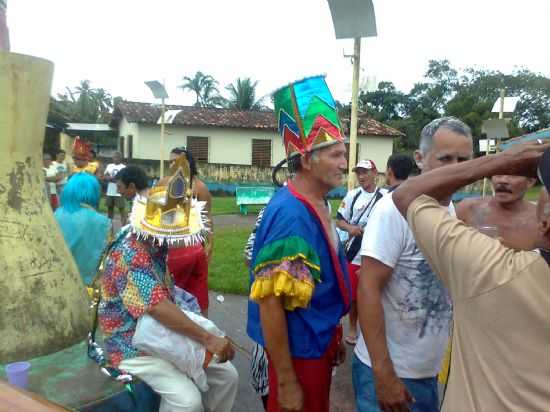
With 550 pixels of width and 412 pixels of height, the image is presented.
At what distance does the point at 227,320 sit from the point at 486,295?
4.37 m

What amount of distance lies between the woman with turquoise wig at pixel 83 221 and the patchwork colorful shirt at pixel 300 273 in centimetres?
260

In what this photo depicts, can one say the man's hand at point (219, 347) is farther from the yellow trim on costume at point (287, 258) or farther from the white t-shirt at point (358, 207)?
the white t-shirt at point (358, 207)

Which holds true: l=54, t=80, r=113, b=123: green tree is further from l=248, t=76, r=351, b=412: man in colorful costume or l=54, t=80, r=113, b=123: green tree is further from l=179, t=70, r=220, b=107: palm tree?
l=248, t=76, r=351, b=412: man in colorful costume

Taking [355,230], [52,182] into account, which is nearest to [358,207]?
[355,230]

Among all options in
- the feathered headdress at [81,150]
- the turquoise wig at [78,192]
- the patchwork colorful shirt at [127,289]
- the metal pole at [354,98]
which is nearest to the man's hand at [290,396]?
the patchwork colorful shirt at [127,289]

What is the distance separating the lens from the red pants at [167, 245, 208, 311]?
391 centimetres

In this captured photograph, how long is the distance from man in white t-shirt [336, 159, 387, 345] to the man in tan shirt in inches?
118

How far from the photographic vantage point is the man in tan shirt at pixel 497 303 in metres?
1.21

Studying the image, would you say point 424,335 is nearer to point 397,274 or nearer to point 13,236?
point 397,274

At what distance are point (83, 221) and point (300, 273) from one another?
2.95 meters

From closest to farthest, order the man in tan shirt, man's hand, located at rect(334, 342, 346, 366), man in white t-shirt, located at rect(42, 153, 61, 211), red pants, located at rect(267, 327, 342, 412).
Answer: the man in tan shirt < red pants, located at rect(267, 327, 342, 412) < man's hand, located at rect(334, 342, 346, 366) < man in white t-shirt, located at rect(42, 153, 61, 211)

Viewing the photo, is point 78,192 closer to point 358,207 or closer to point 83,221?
point 83,221

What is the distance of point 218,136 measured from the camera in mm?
25047

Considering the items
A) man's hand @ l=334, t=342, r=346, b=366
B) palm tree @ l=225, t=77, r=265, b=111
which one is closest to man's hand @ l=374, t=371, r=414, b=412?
man's hand @ l=334, t=342, r=346, b=366
